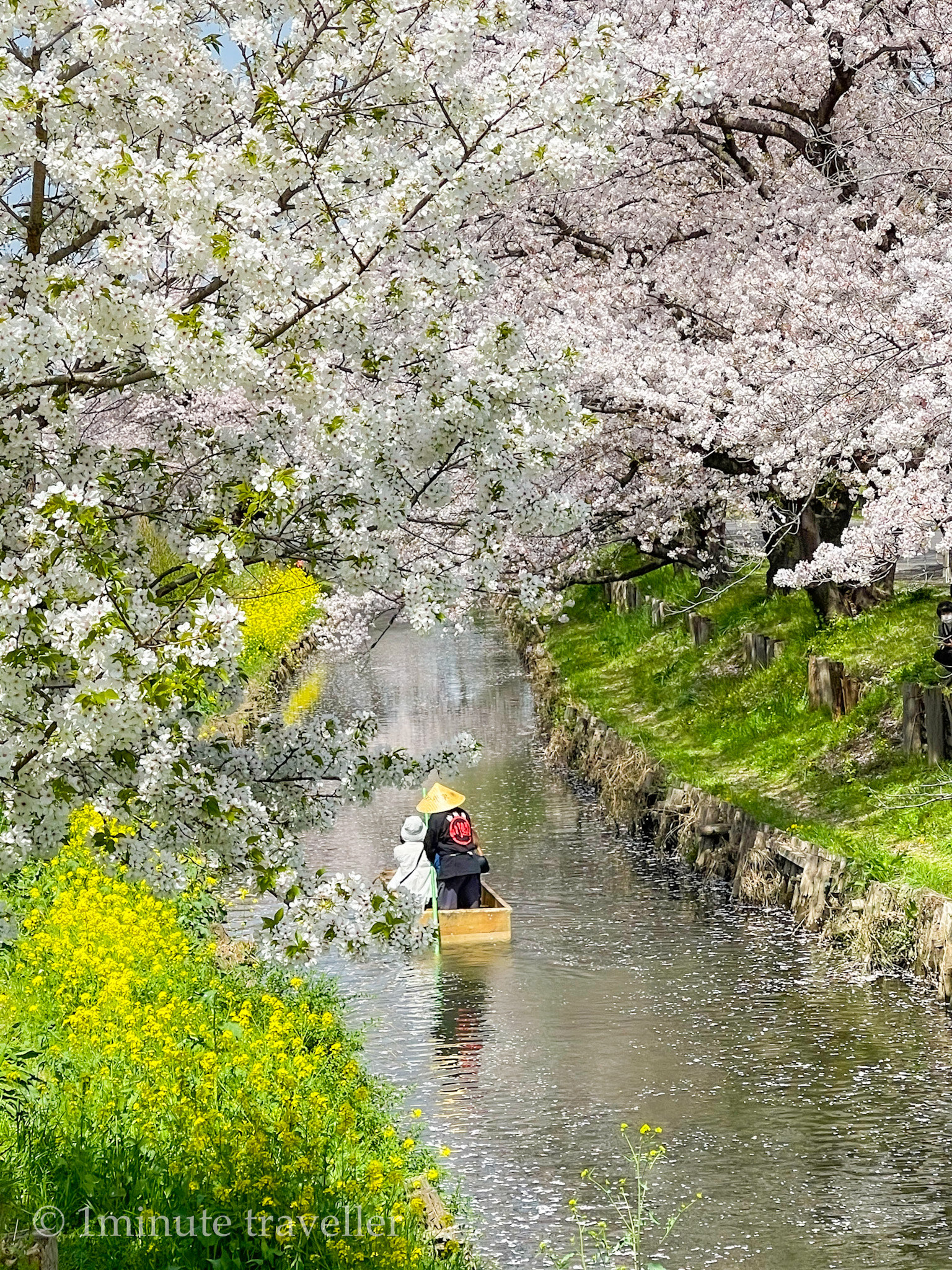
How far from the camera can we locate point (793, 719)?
18812 mm

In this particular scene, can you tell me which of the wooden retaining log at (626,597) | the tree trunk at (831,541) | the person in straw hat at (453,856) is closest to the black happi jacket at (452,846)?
the person in straw hat at (453,856)

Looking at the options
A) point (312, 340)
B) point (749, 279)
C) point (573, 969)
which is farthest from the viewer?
point (749, 279)

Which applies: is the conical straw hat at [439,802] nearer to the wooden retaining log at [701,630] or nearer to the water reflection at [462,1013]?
the water reflection at [462,1013]

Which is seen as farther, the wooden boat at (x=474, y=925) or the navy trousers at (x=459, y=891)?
the navy trousers at (x=459, y=891)

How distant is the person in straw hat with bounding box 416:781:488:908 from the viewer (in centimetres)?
1511

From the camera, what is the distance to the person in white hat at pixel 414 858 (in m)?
14.9

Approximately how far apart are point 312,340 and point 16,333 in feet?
3.94

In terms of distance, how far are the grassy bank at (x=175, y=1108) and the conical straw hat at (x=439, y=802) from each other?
3928 millimetres

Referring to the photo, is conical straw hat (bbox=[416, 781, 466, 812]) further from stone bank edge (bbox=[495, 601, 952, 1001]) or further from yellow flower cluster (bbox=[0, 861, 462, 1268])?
yellow flower cluster (bbox=[0, 861, 462, 1268])

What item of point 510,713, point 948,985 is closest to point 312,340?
point 948,985

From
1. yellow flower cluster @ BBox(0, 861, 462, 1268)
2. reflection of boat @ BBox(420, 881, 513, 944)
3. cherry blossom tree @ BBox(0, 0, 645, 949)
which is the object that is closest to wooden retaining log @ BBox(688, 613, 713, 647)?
reflection of boat @ BBox(420, 881, 513, 944)

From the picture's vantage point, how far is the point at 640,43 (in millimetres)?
15906

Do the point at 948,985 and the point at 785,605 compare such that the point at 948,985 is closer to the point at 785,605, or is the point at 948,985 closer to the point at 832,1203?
the point at 832,1203

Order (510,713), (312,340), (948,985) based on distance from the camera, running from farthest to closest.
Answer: (510,713)
(948,985)
(312,340)
